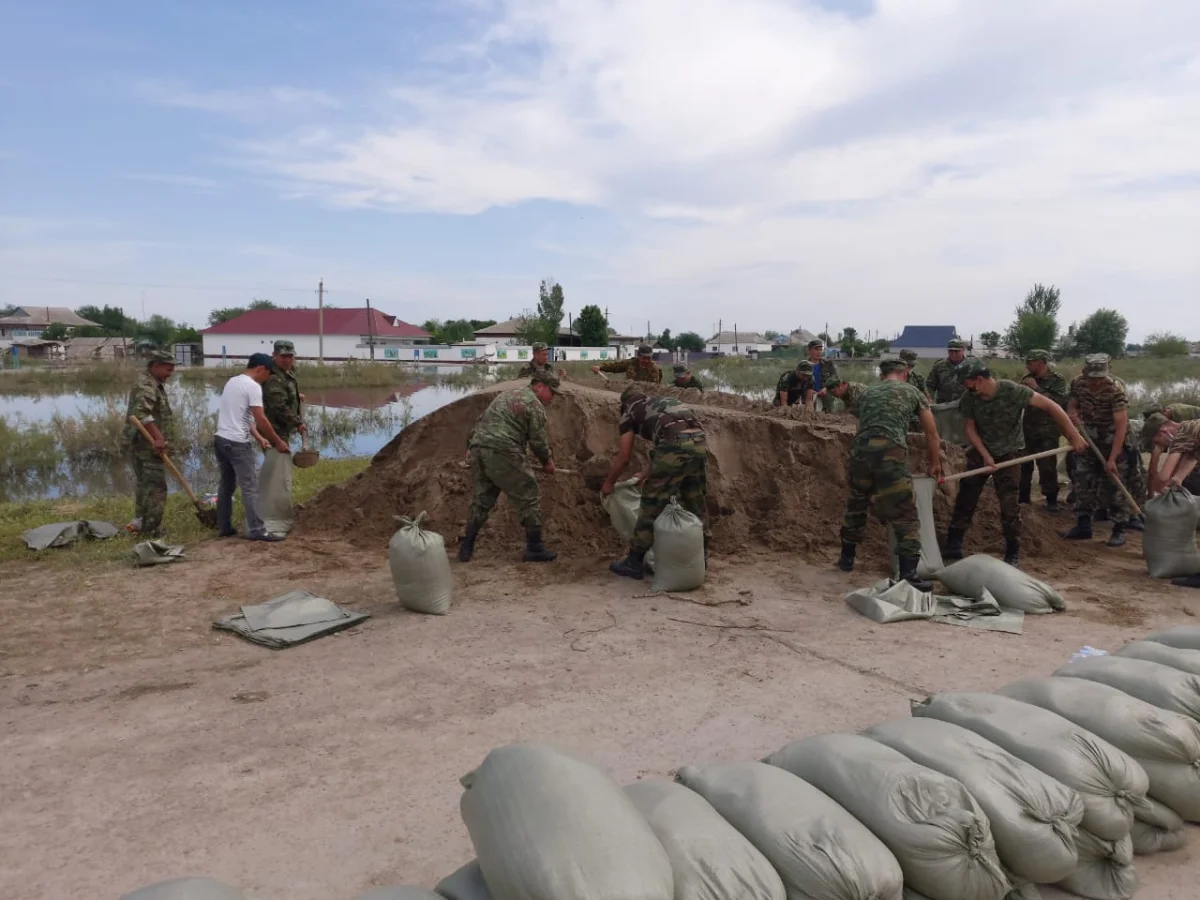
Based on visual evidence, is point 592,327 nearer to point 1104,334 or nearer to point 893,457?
point 1104,334

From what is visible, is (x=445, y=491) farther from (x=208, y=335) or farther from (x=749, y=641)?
(x=208, y=335)

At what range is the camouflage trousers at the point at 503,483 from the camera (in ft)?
19.3

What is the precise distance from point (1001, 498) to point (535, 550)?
350 cm

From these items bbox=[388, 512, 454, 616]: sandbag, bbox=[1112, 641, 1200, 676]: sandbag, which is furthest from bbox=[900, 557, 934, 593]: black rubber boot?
bbox=[388, 512, 454, 616]: sandbag

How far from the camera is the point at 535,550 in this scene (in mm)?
6176

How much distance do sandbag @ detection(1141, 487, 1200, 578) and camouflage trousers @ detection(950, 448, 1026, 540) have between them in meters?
0.83

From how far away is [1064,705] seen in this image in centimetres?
275

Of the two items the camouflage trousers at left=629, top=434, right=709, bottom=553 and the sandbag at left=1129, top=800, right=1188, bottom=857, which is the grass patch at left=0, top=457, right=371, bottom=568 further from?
the sandbag at left=1129, top=800, right=1188, bottom=857

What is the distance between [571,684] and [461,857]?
140 centimetres

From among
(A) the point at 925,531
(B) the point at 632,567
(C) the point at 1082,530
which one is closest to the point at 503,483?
(B) the point at 632,567

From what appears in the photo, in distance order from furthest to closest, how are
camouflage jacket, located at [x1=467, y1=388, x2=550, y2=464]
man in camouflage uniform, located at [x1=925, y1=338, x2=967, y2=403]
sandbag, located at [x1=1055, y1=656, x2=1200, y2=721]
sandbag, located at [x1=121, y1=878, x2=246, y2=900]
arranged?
man in camouflage uniform, located at [x1=925, y1=338, x2=967, y2=403] → camouflage jacket, located at [x1=467, y1=388, x2=550, y2=464] → sandbag, located at [x1=1055, y1=656, x2=1200, y2=721] → sandbag, located at [x1=121, y1=878, x2=246, y2=900]

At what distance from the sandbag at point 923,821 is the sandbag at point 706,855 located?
15.1 inches

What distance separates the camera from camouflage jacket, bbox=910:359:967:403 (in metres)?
8.32

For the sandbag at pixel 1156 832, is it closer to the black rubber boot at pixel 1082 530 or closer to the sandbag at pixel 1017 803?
the sandbag at pixel 1017 803
